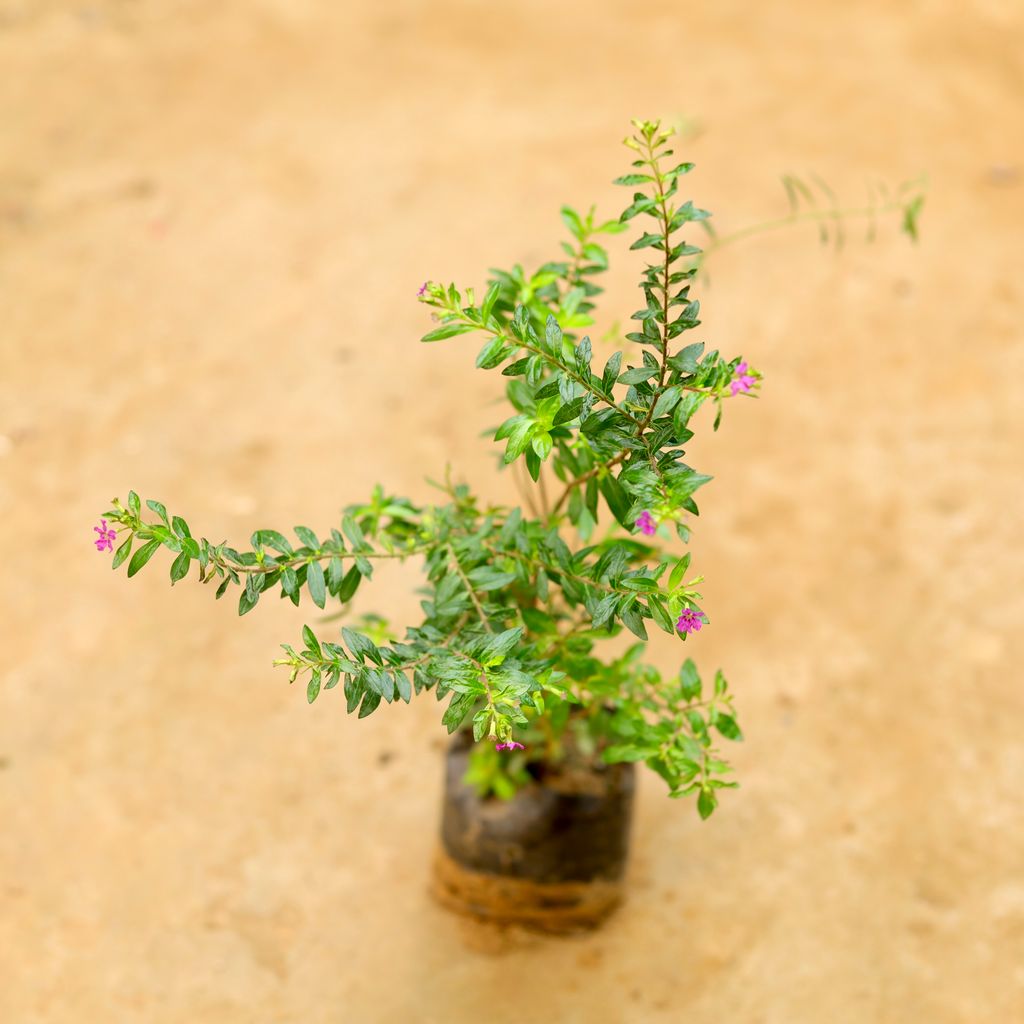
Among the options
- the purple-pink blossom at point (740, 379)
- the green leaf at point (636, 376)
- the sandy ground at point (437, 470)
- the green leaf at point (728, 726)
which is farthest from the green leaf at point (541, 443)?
the sandy ground at point (437, 470)

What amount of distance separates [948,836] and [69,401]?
2684mm

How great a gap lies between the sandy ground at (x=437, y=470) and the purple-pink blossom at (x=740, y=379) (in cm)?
147

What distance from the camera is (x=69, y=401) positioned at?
11.6 feet

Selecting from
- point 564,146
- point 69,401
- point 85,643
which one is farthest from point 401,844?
point 564,146

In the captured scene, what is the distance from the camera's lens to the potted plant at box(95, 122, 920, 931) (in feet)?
5.07

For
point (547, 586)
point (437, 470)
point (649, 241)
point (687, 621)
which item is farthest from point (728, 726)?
point (437, 470)

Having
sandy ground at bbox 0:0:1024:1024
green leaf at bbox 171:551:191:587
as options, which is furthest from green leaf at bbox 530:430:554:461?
sandy ground at bbox 0:0:1024:1024

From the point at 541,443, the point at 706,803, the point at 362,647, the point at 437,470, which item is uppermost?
the point at 437,470

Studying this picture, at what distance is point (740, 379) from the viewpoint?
149cm

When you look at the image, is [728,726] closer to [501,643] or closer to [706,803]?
[706,803]

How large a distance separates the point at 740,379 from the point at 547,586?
526 millimetres

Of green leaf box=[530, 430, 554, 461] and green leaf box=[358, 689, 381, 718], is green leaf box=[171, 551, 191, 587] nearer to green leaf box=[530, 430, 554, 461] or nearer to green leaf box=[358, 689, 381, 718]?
green leaf box=[358, 689, 381, 718]

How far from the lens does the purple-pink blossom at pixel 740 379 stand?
1481 mm

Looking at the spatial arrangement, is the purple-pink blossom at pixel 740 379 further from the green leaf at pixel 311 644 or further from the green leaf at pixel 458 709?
the green leaf at pixel 311 644
